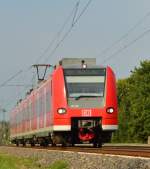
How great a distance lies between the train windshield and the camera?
25.4 meters

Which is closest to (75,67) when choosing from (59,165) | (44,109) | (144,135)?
(44,109)

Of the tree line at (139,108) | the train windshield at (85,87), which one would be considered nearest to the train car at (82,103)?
the train windshield at (85,87)

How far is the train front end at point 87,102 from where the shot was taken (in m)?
25.4

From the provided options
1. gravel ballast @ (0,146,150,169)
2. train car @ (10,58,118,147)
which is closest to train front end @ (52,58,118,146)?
train car @ (10,58,118,147)

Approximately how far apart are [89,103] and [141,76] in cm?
5747

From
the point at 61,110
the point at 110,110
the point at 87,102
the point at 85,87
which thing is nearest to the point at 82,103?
the point at 87,102

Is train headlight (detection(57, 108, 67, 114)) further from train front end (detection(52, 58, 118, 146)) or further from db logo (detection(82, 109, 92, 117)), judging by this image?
db logo (detection(82, 109, 92, 117))

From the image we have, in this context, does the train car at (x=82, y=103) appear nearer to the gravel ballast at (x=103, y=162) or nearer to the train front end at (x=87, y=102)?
the train front end at (x=87, y=102)

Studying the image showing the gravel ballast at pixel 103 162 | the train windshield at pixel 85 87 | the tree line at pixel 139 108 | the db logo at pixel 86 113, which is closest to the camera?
the gravel ballast at pixel 103 162

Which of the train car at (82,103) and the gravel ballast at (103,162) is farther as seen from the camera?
the train car at (82,103)

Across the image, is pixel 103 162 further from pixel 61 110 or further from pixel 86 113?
pixel 61 110

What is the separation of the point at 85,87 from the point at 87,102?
639 millimetres

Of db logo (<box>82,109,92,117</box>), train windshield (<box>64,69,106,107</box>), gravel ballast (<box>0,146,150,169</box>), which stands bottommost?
gravel ballast (<box>0,146,150,169</box>)

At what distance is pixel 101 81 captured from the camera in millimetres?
25953
